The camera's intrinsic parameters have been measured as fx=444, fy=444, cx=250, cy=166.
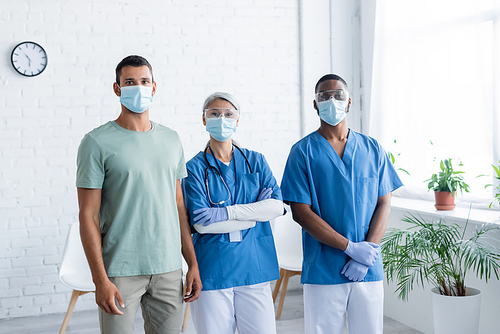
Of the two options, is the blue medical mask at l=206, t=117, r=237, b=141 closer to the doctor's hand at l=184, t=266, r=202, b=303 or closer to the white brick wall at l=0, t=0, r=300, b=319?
the doctor's hand at l=184, t=266, r=202, b=303

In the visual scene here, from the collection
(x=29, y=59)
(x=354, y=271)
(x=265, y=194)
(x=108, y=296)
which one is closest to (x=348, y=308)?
(x=354, y=271)

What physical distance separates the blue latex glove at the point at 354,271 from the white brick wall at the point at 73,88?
6.68ft

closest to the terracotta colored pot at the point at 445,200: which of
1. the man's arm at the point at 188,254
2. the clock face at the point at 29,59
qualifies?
the man's arm at the point at 188,254

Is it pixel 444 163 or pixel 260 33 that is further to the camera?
pixel 260 33

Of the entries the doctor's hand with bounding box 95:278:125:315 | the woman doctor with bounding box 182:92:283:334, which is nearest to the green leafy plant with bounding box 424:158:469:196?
the woman doctor with bounding box 182:92:283:334

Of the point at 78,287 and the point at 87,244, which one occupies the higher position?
the point at 87,244

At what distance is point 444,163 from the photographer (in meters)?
2.78

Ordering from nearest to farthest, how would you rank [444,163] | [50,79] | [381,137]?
[444,163] → [50,79] → [381,137]

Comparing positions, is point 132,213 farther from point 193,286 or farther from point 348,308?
point 348,308

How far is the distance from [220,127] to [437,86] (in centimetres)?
192

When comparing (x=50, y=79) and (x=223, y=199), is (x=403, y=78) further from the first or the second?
(x=50, y=79)

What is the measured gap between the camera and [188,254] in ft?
5.50

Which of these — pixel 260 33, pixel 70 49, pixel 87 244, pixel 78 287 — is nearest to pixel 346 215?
pixel 87 244

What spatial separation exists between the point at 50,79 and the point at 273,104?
172 cm
